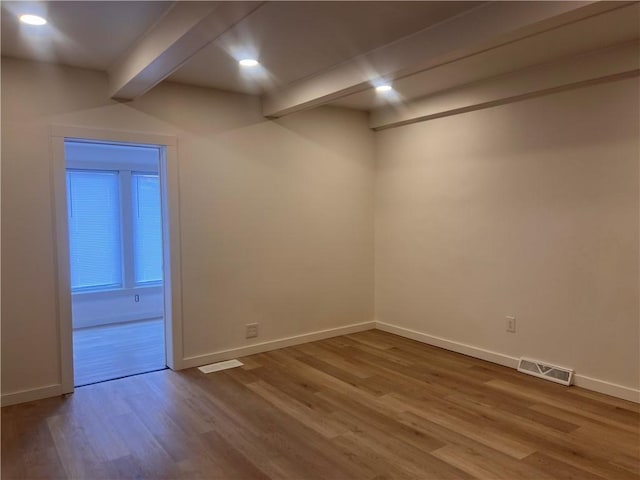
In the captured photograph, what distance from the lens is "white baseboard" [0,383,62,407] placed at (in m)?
3.23

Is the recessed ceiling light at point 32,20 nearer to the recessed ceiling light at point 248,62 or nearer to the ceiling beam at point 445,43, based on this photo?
the recessed ceiling light at point 248,62

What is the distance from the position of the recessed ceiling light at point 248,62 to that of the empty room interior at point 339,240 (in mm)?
18

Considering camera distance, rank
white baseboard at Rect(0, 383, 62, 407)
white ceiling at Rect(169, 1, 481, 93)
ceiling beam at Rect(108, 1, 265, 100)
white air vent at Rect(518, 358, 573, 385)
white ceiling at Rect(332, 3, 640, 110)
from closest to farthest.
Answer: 1. ceiling beam at Rect(108, 1, 265, 100)
2. white ceiling at Rect(169, 1, 481, 93)
3. white ceiling at Rect(332, 3, 640, 110)
4. white baseboard at Rect(0, 383, 62, 407)
5. white air vent at Rect(518, 358, 573, 385)

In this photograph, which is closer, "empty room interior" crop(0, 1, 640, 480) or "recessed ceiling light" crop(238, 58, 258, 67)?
"empty room interior" crop(0, 1, 640, 480)

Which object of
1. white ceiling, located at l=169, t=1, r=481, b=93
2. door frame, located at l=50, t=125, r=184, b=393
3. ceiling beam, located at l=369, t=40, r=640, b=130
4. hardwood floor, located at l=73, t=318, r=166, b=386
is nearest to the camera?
white ceiling, located at l=169, t=1, r=481, b=93

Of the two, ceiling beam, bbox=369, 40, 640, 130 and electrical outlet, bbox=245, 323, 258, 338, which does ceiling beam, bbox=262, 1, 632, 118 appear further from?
electrical outlet, bbox=245, 323, 258, 338

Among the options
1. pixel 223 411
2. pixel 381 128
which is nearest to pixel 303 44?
pixel 381 128

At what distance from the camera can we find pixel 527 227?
380 cm

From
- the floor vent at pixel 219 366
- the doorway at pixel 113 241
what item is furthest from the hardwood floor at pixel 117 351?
the floor vent at pixel 219 366

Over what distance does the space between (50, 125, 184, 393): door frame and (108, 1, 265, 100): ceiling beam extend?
388 mm

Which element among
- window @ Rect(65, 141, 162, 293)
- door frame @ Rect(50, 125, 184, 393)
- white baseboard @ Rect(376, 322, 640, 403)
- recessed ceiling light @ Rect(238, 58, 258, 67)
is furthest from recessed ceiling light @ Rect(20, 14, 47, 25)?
white baseboard @ Rect(376, 322, 640, 403)

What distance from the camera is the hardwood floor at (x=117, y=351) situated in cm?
394

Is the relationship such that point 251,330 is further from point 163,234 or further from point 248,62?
point 248,62

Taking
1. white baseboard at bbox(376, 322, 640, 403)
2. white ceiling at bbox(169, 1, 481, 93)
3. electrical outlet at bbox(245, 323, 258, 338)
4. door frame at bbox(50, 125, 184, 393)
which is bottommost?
white baseboard at bbox(376, 322, 640, 403)
